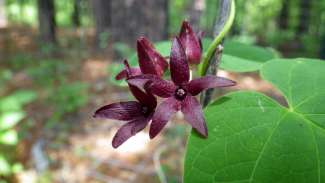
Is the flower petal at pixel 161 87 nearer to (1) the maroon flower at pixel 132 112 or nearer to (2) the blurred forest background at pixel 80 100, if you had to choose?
(1) the maroon flower at pixel 132 112

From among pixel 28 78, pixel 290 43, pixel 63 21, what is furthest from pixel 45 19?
pixel 63 21

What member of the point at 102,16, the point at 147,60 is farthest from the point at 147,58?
the point at 102,16

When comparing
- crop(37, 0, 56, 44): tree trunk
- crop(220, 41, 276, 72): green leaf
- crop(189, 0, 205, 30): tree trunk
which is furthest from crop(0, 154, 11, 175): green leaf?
crop(37, 0, 56, 44): tree trunk

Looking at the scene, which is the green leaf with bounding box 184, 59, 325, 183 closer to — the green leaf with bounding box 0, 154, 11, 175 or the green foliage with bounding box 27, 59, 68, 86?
the green leaf with bounding box 0, 154, 11, 175

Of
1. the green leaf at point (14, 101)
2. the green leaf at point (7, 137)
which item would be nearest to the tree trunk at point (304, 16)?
the green leaf at point (14, 101)

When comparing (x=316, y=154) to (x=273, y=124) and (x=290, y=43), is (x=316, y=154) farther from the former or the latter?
(x=290, y=43)

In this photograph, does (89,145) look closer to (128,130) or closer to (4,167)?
(4,167)
